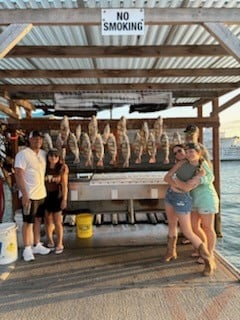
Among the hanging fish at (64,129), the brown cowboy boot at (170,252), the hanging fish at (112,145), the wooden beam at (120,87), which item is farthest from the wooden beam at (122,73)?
the brown cowboy boot at (170,252)

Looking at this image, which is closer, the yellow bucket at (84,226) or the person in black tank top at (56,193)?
the person in black tank top at (56,193)

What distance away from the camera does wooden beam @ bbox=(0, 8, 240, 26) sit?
348 cm

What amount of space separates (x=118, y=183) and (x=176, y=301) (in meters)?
3.02

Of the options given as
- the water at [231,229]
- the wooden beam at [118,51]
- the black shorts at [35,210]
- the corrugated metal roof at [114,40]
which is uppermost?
the corrugated metal roof at [114,40]

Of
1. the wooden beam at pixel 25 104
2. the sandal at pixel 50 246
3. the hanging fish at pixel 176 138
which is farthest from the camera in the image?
the wooden beam at pixel 25 104

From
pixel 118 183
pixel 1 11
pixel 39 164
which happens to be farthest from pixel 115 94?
pixel 1 11

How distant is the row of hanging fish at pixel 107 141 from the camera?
21.5 feet

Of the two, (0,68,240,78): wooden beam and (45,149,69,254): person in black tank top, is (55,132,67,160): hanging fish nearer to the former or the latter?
(45,149,69,254): person in black tank top

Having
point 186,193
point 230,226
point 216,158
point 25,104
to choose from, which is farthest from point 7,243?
point 230,226

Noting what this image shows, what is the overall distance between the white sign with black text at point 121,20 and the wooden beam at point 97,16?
6 cm

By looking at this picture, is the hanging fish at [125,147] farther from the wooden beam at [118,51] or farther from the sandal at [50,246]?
the wooden beam at [118,51]

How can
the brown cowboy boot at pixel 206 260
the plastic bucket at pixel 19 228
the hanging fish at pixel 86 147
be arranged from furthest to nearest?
the hanging fish at pixel 86 147 < the plastic bucket at pixel 19 228 < the brown cowboy boot at pixel 206 260

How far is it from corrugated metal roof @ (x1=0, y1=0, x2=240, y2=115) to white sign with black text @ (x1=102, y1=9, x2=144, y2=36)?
11 centimetres

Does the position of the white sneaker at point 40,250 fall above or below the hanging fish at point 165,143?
below
